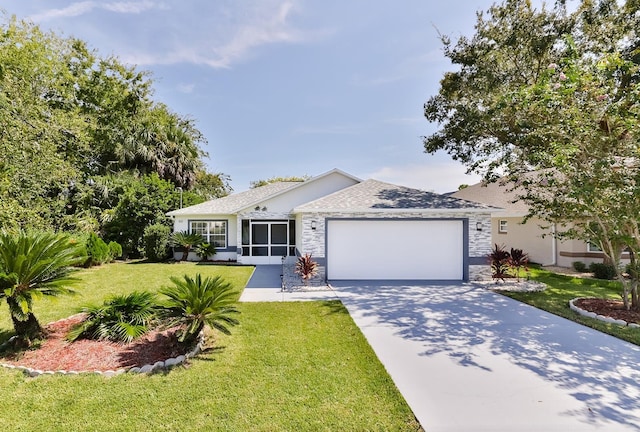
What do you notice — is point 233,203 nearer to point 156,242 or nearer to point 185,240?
point 185,240

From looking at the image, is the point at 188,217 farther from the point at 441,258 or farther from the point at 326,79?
the point at 441,258

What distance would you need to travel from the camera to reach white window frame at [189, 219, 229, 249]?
19875 millimetres

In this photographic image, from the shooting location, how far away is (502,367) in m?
5.35

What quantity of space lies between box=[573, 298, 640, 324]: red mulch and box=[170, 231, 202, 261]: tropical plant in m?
17.9

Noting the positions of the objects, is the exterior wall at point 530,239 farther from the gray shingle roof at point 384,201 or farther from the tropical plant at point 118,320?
the tropical plant at point 118,320

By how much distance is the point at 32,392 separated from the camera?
4.61m

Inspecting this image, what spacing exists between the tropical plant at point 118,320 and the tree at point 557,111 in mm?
10267

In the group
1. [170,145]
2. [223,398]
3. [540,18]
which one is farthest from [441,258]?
[170,145]

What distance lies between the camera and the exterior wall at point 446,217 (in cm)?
1277

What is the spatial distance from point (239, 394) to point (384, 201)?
10.3m

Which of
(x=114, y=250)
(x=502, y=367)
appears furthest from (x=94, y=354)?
(x=114, y=250)

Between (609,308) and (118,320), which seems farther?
(609,308)

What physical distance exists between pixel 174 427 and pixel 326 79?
15603mm

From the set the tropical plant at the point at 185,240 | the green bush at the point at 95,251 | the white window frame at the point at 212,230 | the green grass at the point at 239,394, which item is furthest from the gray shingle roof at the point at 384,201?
the green bush at the point at 95,251
